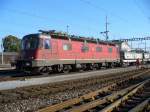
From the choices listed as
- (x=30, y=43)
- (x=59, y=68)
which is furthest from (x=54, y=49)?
(x=30, y=43)

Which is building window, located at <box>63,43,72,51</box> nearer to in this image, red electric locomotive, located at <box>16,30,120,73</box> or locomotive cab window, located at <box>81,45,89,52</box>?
red electric locomotive, located at <box>16,30,120,73</box>

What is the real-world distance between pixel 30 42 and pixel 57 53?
2552mm

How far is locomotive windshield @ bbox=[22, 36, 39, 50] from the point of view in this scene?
23.9m

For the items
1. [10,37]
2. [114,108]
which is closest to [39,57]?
[114,108]

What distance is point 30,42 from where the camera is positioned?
24.4 m

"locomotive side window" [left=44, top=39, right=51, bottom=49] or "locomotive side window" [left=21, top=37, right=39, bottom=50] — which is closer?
"locomotive side window" [left=21, top=37, right=39, bottom=50]

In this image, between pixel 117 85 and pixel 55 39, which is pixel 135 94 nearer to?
pixel 117 85

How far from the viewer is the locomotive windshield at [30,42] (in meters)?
23.9

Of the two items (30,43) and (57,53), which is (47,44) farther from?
(57,53)

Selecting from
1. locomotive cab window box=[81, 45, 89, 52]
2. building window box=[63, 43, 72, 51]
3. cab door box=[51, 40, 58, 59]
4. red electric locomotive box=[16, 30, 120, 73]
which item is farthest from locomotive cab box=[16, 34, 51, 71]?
locomotive cab window box=[81, 45, 89, 52]

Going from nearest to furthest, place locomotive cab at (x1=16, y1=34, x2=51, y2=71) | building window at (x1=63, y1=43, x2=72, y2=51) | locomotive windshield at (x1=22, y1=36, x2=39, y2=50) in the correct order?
1. locomotive cab at (x1=16, y1=34, x2=51, y2=71)
2. locomotive windshield at (x1=22, y1=36, x2=39, y2=50)
3. building window at (x1=63, y1=43, x2=72, y2=51)

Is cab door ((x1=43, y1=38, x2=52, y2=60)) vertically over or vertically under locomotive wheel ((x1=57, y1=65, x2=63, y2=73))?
over

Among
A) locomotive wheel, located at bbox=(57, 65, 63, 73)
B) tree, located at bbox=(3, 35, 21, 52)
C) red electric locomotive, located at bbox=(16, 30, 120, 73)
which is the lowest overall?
locomotive wheel, located at bbox=(57, 65, 63, 73)

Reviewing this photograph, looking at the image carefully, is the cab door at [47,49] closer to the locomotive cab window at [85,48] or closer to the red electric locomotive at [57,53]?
the red electric locomotive at [57,53]
